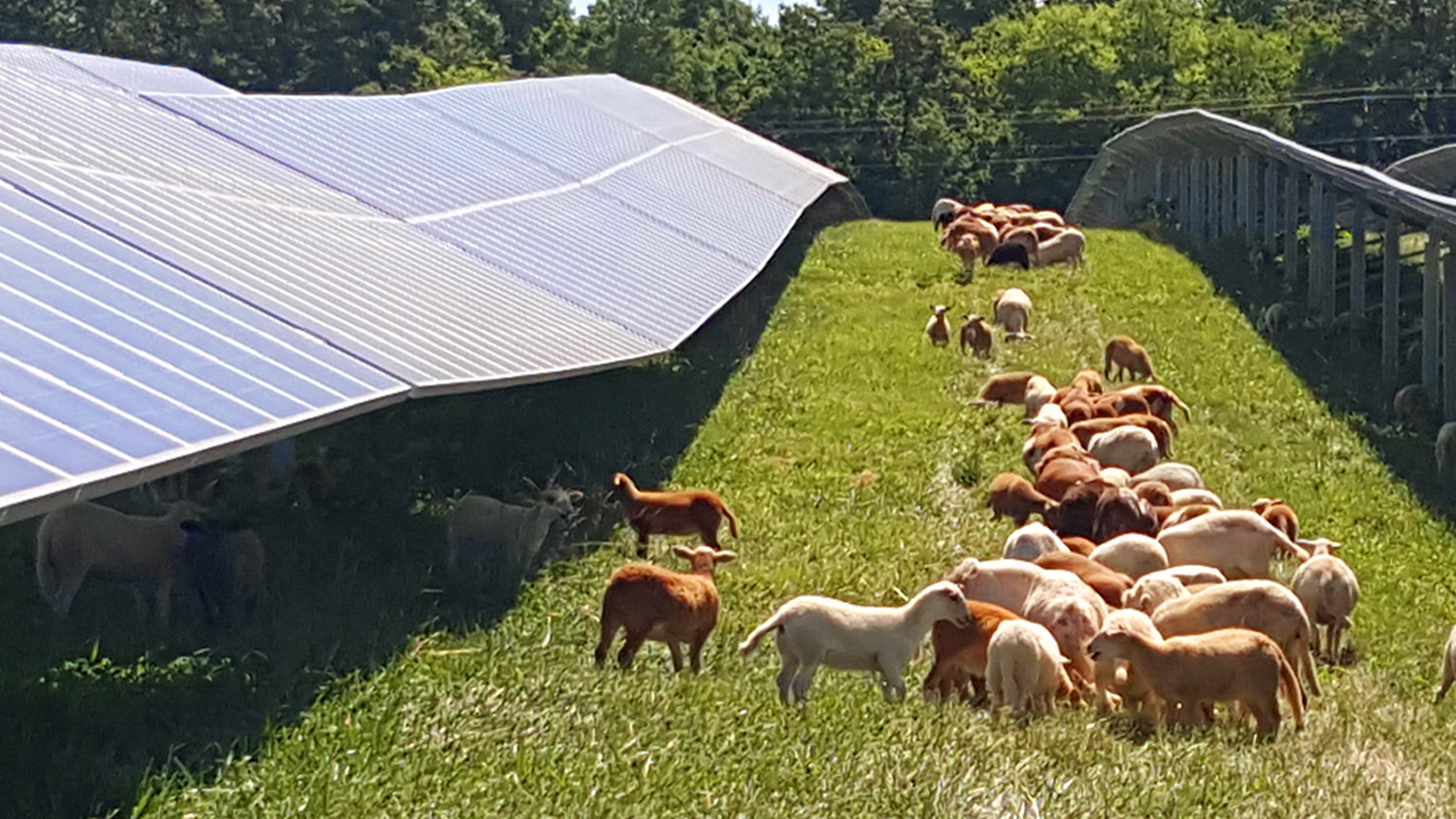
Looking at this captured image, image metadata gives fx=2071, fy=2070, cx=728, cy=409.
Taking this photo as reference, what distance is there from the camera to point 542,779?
7379mm

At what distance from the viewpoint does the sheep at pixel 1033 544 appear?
36.9 ft

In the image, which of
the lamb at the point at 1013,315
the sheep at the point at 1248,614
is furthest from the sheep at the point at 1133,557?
the lamb at the point at 1013,315

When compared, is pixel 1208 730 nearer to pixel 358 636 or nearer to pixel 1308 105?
pixel 358 636

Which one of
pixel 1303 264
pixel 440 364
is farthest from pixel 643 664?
pixel 1303 264

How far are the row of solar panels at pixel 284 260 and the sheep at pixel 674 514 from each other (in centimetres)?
96

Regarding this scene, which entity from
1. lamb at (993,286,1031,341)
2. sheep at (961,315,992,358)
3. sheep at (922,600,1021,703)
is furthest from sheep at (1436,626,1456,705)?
lamb at (993,286,1031,341)

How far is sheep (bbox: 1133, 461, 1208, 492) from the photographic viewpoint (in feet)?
45.6

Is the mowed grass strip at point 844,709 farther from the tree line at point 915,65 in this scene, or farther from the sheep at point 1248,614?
the tree line at point 915,65

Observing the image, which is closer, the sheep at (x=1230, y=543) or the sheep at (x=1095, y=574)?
the sheep at (x=1095, y=574)

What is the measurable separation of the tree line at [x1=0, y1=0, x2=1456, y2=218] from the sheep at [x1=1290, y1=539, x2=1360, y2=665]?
47393mm

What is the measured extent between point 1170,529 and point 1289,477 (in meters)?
4.08

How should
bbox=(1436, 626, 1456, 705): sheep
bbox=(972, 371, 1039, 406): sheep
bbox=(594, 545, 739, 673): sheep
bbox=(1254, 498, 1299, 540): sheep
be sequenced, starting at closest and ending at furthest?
bbox=(594, 545, 739, 673): sheep, bbox=(1436, 626, 1456, 705): sheep, bbox=(1254, 498, 1299, 540): sheep, bbox=(972, 371, 1039, 406): sheep

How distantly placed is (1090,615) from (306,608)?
12.5 ft

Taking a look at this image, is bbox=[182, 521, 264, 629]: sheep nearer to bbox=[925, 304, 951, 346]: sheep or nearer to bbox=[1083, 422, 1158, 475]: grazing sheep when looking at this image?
bbox=[1083, 422, 1158, 475]: grazing sheep
